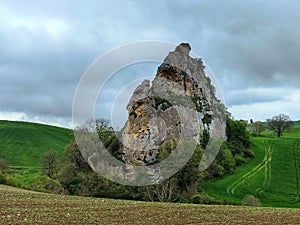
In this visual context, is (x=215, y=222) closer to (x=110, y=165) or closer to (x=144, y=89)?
(x=110, y=165)

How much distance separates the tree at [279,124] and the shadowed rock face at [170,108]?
6280 centimetres

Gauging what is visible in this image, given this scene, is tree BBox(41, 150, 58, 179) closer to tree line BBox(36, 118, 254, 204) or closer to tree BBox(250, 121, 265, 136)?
tree line BBox(36, 118, 254, 204)

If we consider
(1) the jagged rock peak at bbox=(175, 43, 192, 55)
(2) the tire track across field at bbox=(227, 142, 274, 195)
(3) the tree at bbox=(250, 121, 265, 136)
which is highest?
(1) the jagged rock peak at bbox=(175, 43, 192, 55)

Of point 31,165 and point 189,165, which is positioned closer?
point 189,165

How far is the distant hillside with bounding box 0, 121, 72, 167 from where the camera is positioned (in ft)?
468

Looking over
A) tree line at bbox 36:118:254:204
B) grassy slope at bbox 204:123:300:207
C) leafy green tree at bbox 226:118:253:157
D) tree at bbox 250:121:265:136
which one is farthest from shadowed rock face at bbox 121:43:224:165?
tree at bbox 250:121:265:136

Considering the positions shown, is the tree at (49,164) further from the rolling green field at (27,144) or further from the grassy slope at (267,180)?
the grassy slope at (267,180)

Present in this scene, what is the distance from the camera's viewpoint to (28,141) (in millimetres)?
162125

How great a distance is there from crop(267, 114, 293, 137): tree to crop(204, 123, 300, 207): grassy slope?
46.0 meters

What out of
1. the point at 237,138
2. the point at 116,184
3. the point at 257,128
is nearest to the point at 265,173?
the point at 237,138

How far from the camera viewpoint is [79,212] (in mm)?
31344

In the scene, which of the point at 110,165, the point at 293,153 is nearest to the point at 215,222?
the point at 110,165

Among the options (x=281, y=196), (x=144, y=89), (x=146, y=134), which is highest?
(x=144, y=89)

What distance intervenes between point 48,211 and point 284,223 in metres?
17.9
